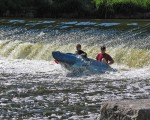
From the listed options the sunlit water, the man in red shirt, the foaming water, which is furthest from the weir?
the man in red shirt

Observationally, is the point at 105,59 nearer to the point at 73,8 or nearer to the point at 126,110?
the point at 126,110

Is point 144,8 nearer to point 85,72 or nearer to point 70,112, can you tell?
point 85,72

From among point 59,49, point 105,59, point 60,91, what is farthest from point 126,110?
point 59,49

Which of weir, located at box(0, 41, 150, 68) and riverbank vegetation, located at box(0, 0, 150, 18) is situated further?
riverbank vegetation, located at box(0, 0, 150, 18)

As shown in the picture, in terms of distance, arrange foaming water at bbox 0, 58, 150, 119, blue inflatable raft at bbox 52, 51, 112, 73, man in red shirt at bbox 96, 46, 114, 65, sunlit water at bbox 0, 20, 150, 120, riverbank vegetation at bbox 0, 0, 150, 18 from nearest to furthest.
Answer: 1. foaming water at bbox 0, 58, 150, 119
2. sunlit water at bbox 0, 20, 150, 120
3. blue inflatable raft at bbox 52, 51, 112, 73
4. man in red shirt at bbox 96, 46, 114, 65
5. riverbank vegetation at bbox 0, 0, 150, 18

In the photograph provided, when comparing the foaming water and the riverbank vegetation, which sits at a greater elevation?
the riverbank vegetation

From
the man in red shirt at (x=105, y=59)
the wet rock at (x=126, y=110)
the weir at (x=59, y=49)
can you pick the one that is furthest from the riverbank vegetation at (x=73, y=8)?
the wet rock at (x=126, y=110)

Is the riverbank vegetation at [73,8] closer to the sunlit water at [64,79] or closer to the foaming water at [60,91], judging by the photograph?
the sunlit water at [64,79]

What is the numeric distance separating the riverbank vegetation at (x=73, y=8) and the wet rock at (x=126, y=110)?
57.6m

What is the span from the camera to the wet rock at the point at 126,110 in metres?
6.86

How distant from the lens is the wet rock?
6.86m

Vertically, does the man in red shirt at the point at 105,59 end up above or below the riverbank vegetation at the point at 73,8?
below

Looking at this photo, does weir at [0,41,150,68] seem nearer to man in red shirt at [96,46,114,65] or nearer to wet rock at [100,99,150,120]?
man in red shirt at [96,46,114,65]

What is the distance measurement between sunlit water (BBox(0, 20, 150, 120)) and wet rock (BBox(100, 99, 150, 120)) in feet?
13.1
